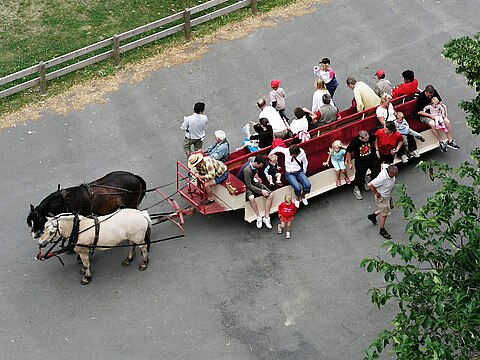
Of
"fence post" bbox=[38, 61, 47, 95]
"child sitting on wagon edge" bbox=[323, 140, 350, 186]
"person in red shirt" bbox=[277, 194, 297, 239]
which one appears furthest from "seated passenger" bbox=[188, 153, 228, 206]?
"fence post" bbox=[38, 61, 47, 95]

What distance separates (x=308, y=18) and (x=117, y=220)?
9.97 m

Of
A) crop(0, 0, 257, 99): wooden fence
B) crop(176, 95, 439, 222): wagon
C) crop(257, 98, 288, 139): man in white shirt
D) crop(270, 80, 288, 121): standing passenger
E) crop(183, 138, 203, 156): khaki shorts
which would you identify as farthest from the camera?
crop(0, 0, 257, 99): wooden fence

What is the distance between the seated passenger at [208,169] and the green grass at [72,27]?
233 inches

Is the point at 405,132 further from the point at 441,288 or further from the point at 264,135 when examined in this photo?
the point at 441,288

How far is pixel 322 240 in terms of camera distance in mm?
13977

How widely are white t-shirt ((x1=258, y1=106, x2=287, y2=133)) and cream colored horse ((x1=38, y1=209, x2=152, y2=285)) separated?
3383 millimetres

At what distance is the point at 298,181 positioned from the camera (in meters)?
14.3

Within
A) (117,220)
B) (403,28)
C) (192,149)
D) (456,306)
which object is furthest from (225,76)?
(456,306)

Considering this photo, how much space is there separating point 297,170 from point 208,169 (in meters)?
1.69

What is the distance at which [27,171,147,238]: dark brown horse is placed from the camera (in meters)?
12.4

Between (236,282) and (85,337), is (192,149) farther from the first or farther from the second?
(85,337)

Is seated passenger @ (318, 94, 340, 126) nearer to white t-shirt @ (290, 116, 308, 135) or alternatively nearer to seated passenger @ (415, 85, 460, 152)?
white t-shirt @ (290, 116, 308, 135)

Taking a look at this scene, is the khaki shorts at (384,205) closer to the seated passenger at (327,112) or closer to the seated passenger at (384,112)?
the seated passenger at (384,112)

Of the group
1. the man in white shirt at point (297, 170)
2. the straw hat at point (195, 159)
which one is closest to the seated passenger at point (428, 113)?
the man in white shirt at point (297, 170)
